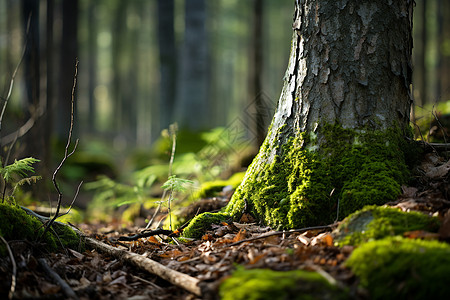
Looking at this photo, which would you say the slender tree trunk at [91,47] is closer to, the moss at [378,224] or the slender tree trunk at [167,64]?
the slender tree trunk at [167,64]

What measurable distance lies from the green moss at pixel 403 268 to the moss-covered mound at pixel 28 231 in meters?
2.54

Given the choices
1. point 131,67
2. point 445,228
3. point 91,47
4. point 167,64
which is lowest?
point 445,228

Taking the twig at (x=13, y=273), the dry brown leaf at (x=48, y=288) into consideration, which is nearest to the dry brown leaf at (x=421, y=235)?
the dry brown leaf at (x=48, y=288)

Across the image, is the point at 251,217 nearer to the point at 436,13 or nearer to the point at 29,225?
the point at 29,225

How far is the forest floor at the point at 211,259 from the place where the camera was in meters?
2.26

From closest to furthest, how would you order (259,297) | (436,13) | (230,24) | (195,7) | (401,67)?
(259,297) < (401,67) < (195,7) < (436,13) < (230,24)

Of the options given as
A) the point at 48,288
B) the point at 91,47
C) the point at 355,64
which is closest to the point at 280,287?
the point at 48,288

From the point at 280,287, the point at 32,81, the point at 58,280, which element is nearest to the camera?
the point at 280,287

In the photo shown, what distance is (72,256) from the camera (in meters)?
3.08

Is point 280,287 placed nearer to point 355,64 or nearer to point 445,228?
point 445,228

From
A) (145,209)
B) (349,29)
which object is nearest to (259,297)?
(349,29)

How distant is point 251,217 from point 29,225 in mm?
2036

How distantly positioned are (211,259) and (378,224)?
1264 mm

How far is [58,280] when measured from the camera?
8.00 ft
